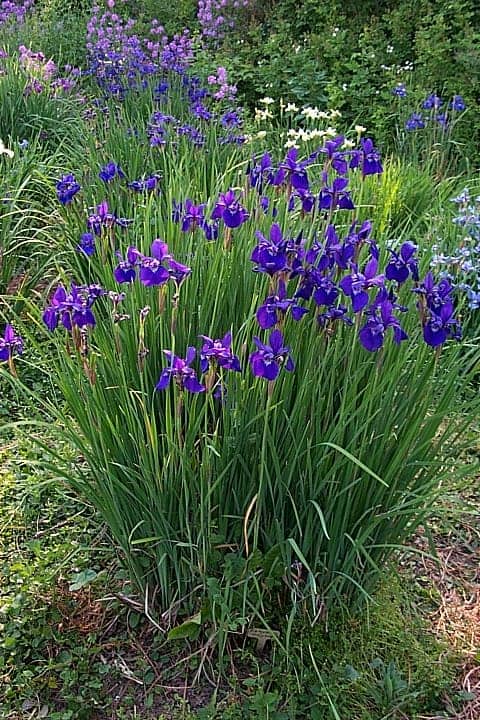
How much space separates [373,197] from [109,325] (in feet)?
4.95

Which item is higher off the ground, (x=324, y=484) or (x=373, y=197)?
(x=373, y=197)

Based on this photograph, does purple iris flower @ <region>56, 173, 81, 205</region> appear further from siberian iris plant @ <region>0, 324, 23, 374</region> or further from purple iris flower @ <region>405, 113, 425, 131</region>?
purple iris flower @ <region>405, 113, 425, 131</region>

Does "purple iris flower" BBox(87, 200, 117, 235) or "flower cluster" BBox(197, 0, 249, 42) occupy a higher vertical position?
"flower cluster" BBox(197, 0, 249, 42)

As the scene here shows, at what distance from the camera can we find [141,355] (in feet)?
5.15

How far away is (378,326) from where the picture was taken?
142cm

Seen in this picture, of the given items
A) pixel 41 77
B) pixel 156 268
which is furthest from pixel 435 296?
pixel 41 77

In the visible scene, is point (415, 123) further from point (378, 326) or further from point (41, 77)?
point (378, 326)

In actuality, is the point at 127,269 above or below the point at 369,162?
below

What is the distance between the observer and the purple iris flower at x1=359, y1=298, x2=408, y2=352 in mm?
1420

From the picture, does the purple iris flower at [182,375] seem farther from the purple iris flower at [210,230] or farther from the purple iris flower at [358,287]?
the purple iris flower at [210,230]

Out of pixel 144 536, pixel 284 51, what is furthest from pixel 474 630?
pixel 284 51

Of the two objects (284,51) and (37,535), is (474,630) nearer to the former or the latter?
(37,535)

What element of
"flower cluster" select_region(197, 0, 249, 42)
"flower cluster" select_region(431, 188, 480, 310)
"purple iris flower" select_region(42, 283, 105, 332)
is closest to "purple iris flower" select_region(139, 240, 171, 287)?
"purple iris flower" select_region(42, 283, 105, 332)

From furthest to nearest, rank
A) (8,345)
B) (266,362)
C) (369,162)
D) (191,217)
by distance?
1. (369,162)
2. (191,217)
3. (8,345)
4. (266,362)
